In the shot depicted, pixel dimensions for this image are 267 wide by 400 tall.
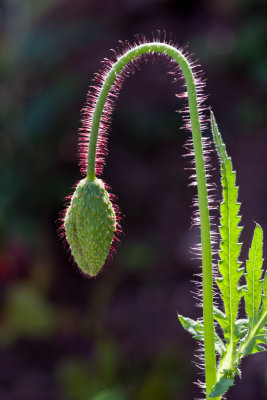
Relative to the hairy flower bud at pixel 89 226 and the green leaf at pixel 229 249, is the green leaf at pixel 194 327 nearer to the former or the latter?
the green leaf at pixel 229 249

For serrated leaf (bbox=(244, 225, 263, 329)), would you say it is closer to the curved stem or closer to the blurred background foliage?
the curved stem

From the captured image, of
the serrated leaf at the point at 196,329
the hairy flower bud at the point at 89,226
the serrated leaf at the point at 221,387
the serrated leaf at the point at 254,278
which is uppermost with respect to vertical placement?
the hairy flower bud at the point at 89,226

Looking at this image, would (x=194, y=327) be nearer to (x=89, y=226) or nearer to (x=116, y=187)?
(x=89, y=226)

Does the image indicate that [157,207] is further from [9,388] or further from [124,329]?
[9,388]

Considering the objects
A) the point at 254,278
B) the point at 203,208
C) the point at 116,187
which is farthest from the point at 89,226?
the point at 116,187

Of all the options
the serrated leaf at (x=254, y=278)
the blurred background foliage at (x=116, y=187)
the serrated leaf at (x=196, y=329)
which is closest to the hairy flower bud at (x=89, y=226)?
the serrated leaf at (x=196, y=329)
